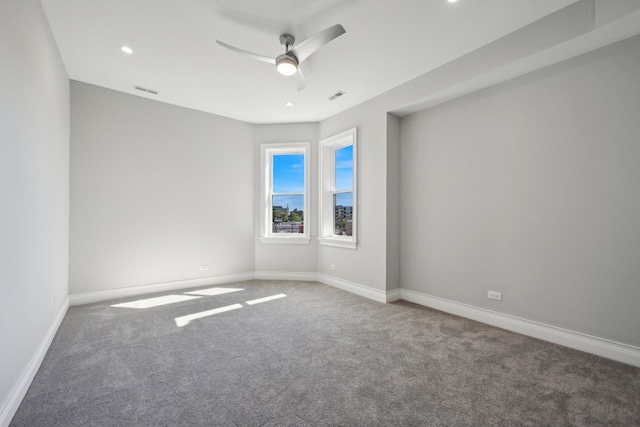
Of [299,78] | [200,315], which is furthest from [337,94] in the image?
[200,315]

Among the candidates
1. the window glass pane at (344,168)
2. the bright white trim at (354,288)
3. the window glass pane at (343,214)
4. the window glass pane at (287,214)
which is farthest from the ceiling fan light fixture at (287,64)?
the bright white trim at (354,288)

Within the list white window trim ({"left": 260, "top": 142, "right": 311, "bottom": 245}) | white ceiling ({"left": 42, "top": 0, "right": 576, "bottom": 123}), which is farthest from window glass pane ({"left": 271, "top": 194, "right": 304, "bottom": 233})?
white ceiling ({"left": 42, "top": 0, "right": 576, "bottom": 123})

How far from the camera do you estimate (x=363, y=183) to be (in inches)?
174

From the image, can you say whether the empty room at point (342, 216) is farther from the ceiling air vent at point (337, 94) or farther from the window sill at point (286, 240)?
the window sill at point (286, 240)

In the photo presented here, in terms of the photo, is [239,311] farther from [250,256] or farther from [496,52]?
[496,52]

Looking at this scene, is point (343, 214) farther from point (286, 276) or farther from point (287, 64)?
point (287, 64)

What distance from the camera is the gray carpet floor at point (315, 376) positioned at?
1710 millimetres

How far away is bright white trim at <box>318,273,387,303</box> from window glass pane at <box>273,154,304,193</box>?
1698 millimetres

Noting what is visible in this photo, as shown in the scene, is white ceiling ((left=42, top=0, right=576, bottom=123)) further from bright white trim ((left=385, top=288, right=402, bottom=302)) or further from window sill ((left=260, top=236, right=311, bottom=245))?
bright white trim ((left=385, top=288, right=402, bottom=302))

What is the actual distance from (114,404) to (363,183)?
145 inches

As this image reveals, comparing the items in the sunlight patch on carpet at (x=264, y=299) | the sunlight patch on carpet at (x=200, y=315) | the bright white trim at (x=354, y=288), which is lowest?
the sunlight patch on carpet at (x=264, y=299)

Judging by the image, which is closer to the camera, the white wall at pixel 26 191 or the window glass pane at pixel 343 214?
the white wall at pixel 26 191

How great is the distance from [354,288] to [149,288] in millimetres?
3127

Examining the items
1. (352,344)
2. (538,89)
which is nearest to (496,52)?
(538,89)
